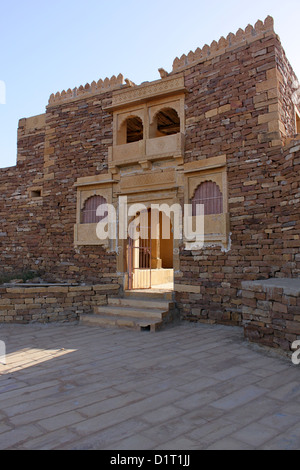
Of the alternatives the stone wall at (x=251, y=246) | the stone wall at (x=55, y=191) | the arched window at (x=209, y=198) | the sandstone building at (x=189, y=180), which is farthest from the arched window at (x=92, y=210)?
the stone wall at (x=251, y=246)

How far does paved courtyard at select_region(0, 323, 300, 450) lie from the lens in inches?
96.6

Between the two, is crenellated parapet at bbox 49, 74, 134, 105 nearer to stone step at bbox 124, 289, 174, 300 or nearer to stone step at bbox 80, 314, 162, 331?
stone step at bbox 124, 289, 174, 300

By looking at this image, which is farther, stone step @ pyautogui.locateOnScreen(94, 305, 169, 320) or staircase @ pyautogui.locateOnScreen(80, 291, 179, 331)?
stone step @ pyautogui.locateOnScreen(94, 305, 169, 320)

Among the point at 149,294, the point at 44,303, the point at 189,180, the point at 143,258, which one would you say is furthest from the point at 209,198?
the point at 143,258

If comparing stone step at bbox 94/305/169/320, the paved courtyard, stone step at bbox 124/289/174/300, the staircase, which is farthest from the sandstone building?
the paved courtyard

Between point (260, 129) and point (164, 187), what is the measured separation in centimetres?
235

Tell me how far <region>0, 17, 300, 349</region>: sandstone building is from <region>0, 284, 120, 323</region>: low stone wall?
0.05 metres

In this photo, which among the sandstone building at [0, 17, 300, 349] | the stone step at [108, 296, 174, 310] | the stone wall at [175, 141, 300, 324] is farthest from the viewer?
the stone step at [108, 296, 174, 310]

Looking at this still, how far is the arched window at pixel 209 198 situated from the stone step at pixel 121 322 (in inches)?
98.5

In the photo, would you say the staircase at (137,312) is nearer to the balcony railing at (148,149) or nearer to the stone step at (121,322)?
the stone step at (121,322)

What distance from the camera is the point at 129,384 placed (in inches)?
141
